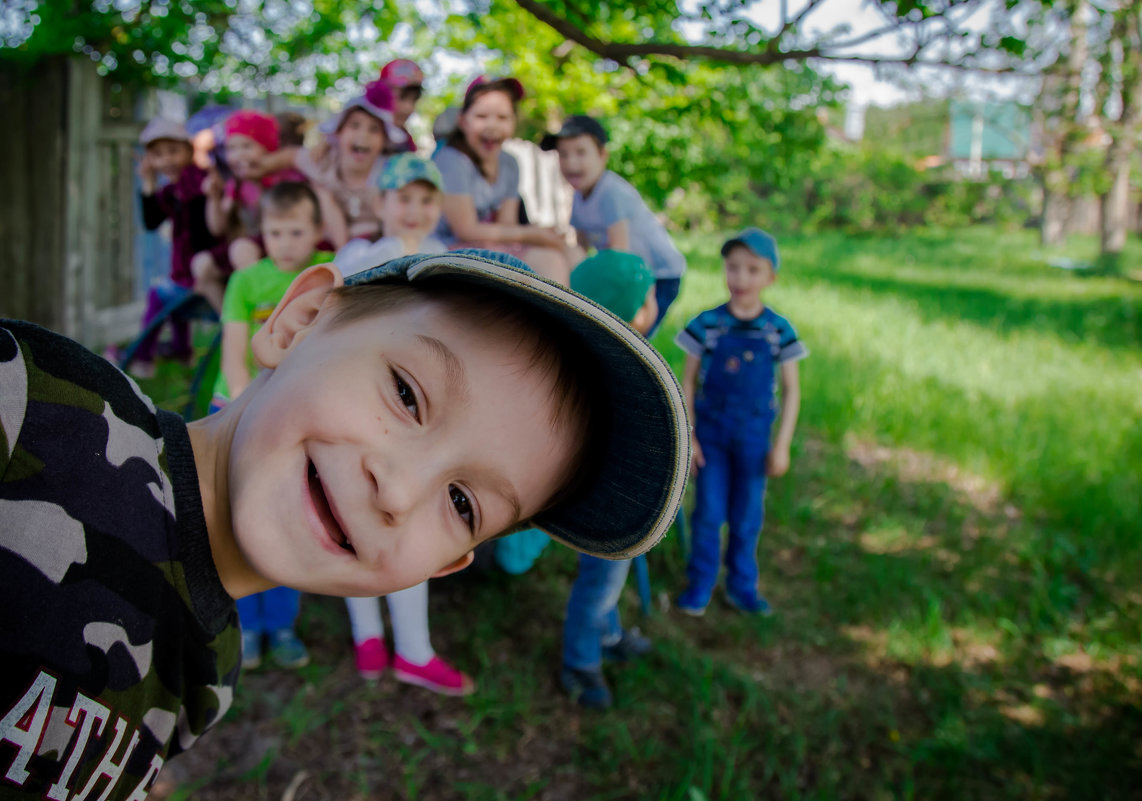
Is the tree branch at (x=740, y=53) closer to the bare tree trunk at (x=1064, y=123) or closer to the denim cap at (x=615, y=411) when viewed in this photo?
the denim cap at (x=615, y=411)

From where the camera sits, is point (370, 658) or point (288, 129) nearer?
point (370, 658)

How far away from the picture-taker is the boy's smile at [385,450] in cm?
93

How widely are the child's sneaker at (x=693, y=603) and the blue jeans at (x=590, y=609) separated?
713mm

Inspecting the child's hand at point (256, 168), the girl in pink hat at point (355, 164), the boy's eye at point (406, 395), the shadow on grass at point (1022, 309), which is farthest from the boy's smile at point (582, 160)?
the shadow on grass at point (1022, 309)

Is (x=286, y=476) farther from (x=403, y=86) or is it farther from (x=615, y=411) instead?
(x=403, y=86)

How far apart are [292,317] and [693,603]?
2728mm

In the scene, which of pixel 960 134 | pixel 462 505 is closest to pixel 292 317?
pixel 462 505

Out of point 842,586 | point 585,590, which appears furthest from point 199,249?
point 842,586

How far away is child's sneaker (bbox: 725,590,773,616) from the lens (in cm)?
357

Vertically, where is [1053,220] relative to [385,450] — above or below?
above

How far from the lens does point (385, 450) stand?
936 millimetres

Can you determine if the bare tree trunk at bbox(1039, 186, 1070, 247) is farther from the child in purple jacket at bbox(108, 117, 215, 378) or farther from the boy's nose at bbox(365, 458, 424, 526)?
the boy's nose at bbox(365, 458, 424, 526)

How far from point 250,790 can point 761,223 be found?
69.6 ft

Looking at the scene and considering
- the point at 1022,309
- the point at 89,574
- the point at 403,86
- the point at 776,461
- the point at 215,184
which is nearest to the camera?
the point at 89,574
